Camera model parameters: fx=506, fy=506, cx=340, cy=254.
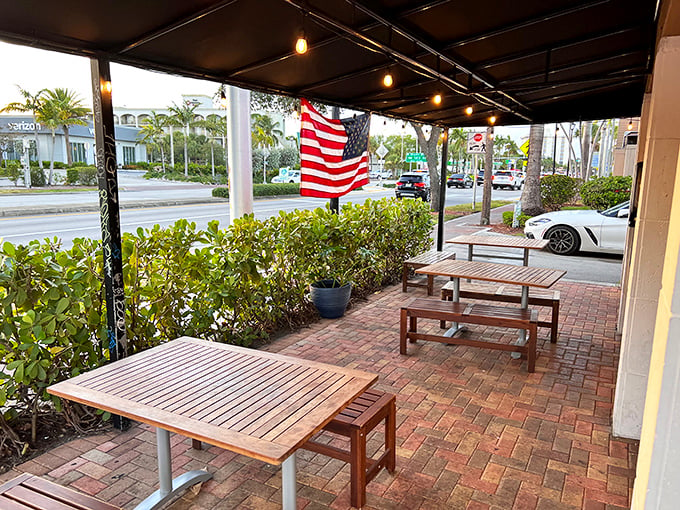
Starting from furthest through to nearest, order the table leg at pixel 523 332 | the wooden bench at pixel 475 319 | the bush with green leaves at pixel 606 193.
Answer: the bush with green leaves at pixel 606 193 → the table leg at pixel 523 332 → the wooden bench at pixel 475 319

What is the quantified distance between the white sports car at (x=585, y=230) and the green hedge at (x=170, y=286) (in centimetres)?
488

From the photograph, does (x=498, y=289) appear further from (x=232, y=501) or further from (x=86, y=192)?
(x=86, y=192)

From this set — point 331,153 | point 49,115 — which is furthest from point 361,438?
point 49,115

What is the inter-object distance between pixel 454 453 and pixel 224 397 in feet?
5.40

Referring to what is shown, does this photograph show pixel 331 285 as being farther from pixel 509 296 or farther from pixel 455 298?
pixel 509 296

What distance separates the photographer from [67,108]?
117ft

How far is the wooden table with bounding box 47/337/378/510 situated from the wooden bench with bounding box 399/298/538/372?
7.33 ft

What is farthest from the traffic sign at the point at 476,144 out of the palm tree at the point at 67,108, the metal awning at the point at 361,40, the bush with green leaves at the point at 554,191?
the palm tree at the point at 67,108

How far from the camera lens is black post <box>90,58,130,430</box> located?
3.26 m

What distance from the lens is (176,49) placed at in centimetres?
356

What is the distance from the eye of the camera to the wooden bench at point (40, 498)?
1964 mm

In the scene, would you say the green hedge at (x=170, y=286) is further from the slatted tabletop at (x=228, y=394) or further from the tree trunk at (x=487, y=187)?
the tree trunk at (x=487, y=187)

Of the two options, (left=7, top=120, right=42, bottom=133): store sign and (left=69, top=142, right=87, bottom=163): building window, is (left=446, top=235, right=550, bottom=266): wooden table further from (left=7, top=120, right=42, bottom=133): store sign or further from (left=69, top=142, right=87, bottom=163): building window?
(left=69, top=142, right=87, bottom=163): building window

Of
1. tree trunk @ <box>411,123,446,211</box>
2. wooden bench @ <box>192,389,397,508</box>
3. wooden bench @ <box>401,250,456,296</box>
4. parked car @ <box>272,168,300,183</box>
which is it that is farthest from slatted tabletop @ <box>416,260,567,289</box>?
parked car @ <box>272,168,300,183</box>
